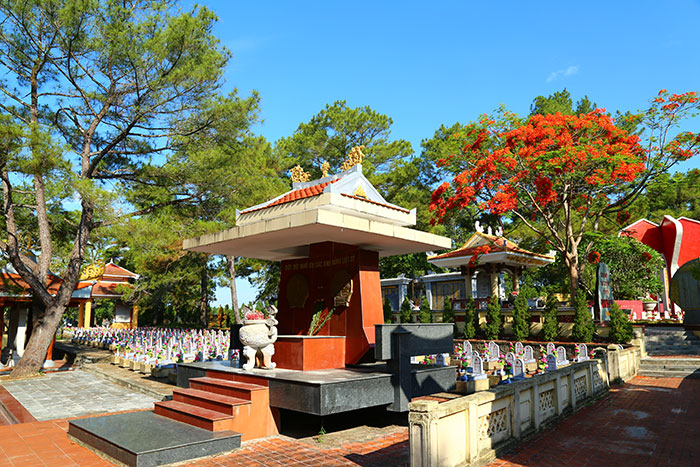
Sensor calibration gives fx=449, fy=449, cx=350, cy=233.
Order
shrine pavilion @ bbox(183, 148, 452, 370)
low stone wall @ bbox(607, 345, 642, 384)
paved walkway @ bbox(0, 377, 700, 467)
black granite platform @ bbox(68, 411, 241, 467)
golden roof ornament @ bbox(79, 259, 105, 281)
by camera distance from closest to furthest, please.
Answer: black granite platform @ bbox(68, 411, 241, 467) → paved walkway @ bbox(0, 377, 700, 467) → shrine pavilion @ bbox(183, 148, 452, 370) → low stone wall @ bbox(607, 345, 642, 384) → golden roof ornament @ bbox(79, 259, 105, 281)

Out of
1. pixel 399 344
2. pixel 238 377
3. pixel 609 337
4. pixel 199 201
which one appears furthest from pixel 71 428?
pixel 609 337

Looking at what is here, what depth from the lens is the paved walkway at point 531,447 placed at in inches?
245

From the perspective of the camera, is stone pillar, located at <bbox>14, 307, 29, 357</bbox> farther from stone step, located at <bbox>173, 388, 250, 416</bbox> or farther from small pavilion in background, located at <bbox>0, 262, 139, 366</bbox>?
stone step, located at <bbox>173, 388, 250, 416</bbox>

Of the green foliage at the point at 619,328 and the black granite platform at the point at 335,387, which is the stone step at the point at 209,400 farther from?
the green foliage at the point at 619,328

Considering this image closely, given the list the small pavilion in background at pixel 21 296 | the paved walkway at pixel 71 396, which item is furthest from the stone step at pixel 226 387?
the small pavilion in background at pixel 21 296

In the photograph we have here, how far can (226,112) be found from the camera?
16.5 metres

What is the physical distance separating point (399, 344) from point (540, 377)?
2.61m

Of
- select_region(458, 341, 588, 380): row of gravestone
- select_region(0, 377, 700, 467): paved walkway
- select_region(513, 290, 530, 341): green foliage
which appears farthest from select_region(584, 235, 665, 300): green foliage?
select_region(0, 377, 700, 467): paved walkway

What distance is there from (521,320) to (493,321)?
56.6 inches

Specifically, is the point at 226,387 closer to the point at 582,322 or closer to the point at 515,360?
the point at 515,360

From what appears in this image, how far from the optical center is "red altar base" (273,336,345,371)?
8758mm

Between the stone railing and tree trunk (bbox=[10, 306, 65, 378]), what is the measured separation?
1568 centimetres

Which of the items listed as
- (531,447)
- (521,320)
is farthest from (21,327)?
(521,320)

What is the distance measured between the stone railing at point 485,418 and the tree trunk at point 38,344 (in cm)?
1568
